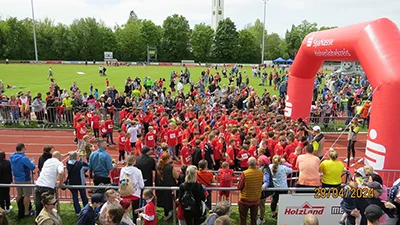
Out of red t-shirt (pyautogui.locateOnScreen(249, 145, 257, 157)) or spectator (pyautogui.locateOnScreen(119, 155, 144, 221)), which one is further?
red t-shirt (pyautogui.locateOnScreen(249, 145, 257, 157))

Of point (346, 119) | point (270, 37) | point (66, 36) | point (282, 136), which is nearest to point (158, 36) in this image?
point (66, 36)

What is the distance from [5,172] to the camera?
6.65 m

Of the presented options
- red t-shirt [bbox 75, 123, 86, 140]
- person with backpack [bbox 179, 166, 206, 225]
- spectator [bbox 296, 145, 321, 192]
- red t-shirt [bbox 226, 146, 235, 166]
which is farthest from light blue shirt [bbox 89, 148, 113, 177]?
red t-shirt [bbox 75, 123, 86, 140]

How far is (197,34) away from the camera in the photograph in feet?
272

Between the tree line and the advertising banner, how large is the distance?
75794mm

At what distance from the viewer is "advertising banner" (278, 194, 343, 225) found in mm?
6121

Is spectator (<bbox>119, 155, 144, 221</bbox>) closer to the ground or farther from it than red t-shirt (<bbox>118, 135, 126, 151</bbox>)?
farther from it

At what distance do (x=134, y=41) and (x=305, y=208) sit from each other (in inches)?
3258

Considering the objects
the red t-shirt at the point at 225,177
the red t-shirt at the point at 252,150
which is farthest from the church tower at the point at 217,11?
the red t-shirt at the point at 225,177

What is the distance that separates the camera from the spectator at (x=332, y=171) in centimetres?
648

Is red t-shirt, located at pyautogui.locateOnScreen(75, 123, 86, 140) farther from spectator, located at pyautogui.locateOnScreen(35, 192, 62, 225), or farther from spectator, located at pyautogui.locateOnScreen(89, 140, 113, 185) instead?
spectator, located at pyautogui.locateOnScreen(35, 192, 62, 225)

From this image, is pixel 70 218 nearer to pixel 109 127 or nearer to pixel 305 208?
pixel 305 208

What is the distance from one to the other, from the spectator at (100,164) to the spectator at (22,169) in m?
1.33

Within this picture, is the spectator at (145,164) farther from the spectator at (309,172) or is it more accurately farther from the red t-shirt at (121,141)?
the red t-shirt at (121,141)
